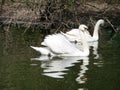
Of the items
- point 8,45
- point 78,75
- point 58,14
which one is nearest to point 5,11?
→ point 58,14

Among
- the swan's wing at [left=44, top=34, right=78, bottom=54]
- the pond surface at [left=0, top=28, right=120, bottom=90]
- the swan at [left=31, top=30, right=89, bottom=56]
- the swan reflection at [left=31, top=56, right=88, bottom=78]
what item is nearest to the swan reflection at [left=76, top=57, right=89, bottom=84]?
the pond surface at [left=0, top=28, right=120, bottom=90]

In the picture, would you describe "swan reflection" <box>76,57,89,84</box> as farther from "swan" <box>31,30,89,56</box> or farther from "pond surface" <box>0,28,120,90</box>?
"swan" <box>31,30,89,56</box>

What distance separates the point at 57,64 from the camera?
14547mm

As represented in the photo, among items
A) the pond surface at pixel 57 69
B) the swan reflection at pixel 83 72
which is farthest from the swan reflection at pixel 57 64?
the swan reflection at pixel 83 72

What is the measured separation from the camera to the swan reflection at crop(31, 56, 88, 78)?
1302cm

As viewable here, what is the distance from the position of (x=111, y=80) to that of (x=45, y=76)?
5.15 ft

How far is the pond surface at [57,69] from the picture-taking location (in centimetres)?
1172

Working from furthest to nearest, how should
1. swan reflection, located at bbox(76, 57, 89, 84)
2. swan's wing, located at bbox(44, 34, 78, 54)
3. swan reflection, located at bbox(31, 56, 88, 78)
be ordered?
swan's wing, located at bbox(44, 34, 78, 54)
swan reflection, located at bbox(31, 56, 88, 78)
swan reflection, located at bbox(76, 57, 89, 84)

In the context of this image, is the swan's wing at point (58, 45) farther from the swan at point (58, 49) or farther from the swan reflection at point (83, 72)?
the swan reflection at point (83, 72)

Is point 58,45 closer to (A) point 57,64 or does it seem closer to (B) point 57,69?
(A) point 57,64

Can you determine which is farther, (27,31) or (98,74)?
(27,31)

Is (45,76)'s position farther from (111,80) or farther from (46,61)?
(46,61)

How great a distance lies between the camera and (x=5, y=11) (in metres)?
26.9

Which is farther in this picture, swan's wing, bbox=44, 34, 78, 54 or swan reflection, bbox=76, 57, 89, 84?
swan's wing, bbox=44, 34, 78, 54
